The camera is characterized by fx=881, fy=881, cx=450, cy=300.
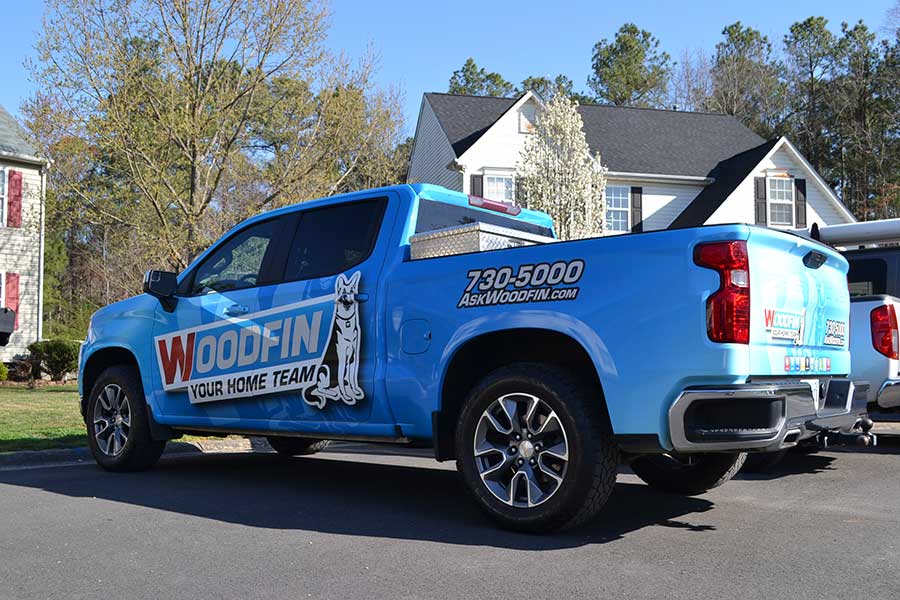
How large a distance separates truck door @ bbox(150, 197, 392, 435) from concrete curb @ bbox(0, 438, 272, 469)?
212 cm

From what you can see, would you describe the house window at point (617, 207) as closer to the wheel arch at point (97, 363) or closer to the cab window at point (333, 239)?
the wheel arch at point (97, 363)

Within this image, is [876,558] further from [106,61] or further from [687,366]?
[106,61]

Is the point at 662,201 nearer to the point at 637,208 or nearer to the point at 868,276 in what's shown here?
the point at 637,208

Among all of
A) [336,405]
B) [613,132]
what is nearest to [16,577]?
[336,405]

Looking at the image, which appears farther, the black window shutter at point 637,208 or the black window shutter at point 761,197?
the black window shutter at point 637,208

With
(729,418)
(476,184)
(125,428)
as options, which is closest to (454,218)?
(729,418)

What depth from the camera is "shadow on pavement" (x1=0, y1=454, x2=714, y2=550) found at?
16.3 ft

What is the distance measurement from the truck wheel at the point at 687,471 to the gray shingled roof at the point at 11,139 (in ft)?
72.3

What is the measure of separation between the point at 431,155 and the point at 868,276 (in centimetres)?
2164

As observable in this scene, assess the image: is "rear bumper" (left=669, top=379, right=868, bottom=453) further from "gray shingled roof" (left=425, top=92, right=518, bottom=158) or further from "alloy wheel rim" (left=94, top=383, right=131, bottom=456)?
"gray shingled roof" (left=425, top=92, right=518, bottom=158)

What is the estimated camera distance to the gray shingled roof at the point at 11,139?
2433cm

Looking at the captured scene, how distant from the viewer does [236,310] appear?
6.42 meters

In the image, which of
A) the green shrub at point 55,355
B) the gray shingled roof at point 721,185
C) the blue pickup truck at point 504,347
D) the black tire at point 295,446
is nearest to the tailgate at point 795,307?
the blue pickup truck at point 504,347

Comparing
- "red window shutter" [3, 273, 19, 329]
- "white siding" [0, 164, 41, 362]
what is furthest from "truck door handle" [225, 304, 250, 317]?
"red window shutter" [3, 273, 19, 329]
